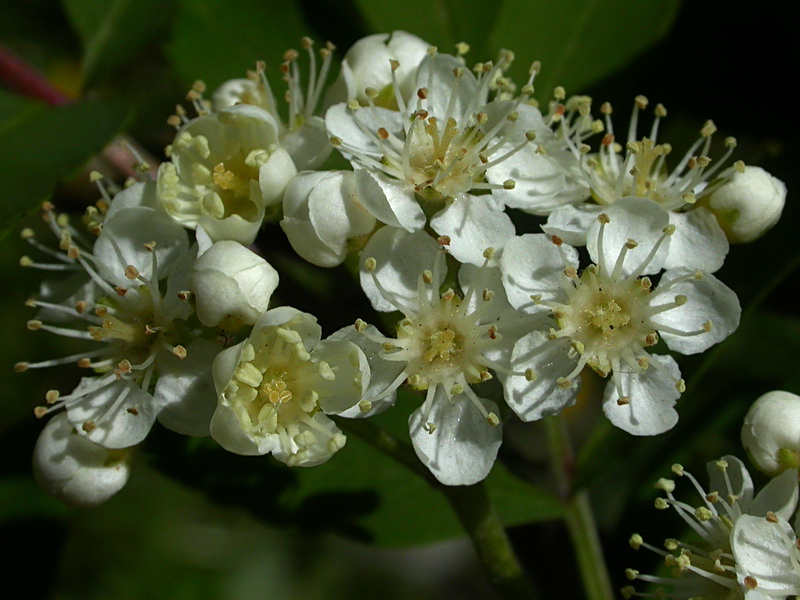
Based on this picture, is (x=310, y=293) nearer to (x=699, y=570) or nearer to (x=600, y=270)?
(x=600, y=270)

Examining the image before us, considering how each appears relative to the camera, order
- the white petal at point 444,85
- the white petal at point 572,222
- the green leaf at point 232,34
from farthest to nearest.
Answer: the green leaf at point 232,34 → the white petal at point 444,85 → the white petal at point 572,222

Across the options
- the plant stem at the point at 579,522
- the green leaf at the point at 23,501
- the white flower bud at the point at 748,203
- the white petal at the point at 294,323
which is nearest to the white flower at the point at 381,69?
the white petal at the point at 294,323

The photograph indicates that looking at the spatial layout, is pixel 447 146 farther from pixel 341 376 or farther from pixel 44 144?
pixel 44 144

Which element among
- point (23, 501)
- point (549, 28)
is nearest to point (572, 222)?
point (549, 28)

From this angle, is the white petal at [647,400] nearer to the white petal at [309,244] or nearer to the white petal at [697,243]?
the white petal at [697,243]

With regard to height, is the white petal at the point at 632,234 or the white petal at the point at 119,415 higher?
the white petal at the point at 632,234

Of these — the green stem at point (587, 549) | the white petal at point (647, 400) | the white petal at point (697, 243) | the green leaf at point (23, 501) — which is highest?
the white petal at point (697, 243)
